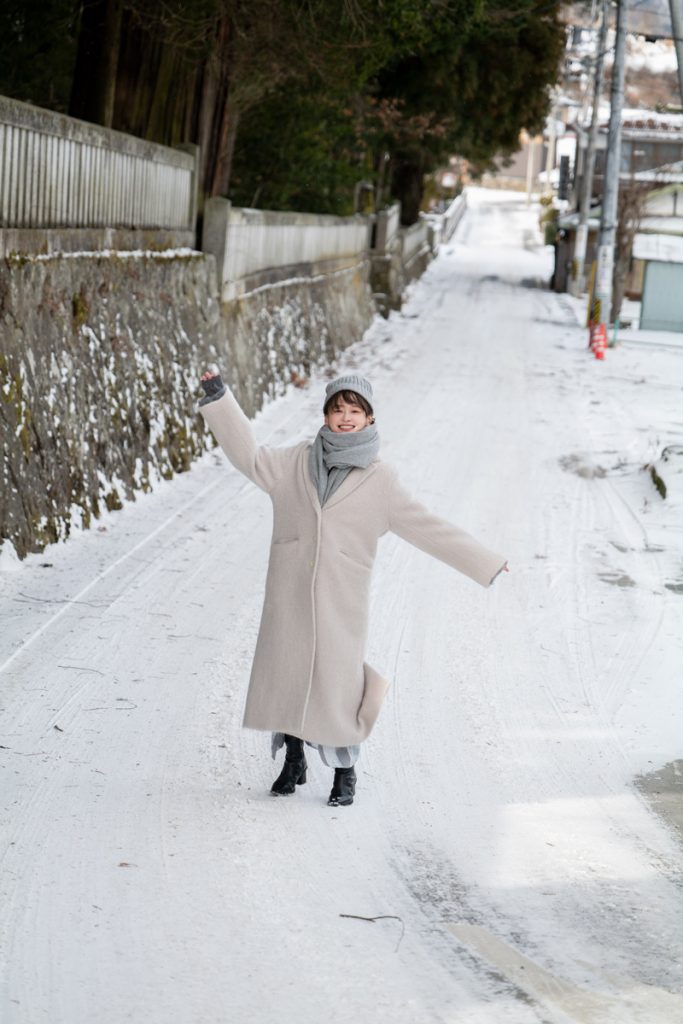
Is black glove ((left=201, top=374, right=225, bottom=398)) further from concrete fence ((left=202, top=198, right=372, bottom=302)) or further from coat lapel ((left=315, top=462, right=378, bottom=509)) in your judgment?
concrete fence ((left=202, top=198, right=372, bottom=302))

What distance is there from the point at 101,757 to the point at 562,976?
2.21 meters

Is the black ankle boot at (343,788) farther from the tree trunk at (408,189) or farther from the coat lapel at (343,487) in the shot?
the tree trunk at (408,189)

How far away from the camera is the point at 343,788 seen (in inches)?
199

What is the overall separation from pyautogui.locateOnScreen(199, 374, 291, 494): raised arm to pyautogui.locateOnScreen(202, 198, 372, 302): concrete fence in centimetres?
946

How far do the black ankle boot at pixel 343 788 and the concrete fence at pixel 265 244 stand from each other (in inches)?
387

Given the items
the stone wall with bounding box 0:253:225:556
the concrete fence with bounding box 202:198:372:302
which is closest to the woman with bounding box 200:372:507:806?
the stone wall with bounding box 0:253:225:556

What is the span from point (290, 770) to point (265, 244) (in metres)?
12.7

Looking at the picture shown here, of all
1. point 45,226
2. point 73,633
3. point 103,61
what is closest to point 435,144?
point 103,61

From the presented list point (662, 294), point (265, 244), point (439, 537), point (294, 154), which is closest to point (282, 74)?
point (265, 244)

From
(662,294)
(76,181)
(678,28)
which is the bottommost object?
(662,294)

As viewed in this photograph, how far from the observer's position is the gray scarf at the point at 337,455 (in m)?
4.88

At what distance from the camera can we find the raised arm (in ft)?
16.4

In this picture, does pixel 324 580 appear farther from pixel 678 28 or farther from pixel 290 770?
pixel 678 28

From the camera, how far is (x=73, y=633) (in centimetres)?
694
